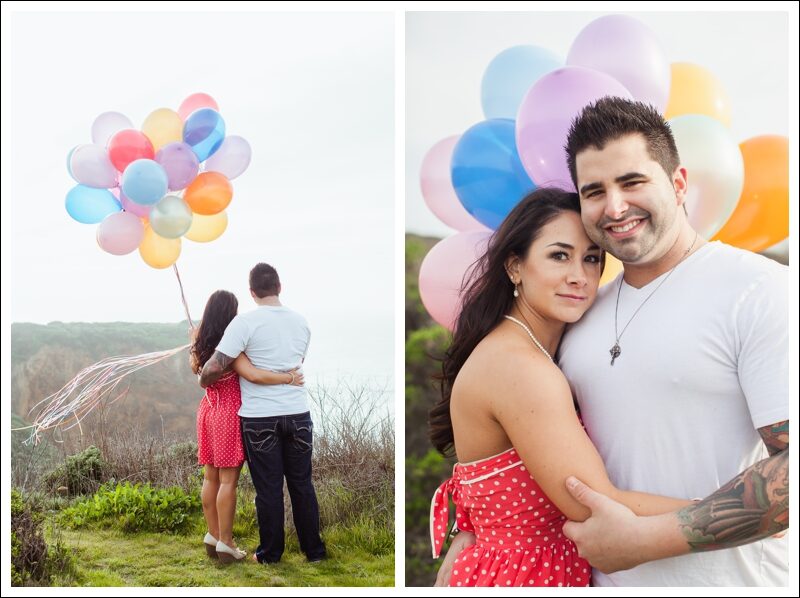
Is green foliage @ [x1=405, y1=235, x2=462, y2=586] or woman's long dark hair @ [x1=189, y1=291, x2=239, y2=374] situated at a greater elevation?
woman's long dark hair @ [x1=189, y1=291, x2=239, y2=374]

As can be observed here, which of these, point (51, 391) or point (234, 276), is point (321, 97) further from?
point (51, 391)

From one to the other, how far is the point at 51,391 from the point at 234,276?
2.54ft

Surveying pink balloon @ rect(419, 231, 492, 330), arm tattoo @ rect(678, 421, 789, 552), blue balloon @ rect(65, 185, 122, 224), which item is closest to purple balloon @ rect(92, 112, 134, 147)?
blue balloon @ rect(65, 185, 122, 224)

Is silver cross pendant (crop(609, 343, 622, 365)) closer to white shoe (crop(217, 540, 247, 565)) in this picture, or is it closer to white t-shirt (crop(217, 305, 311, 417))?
white t-shirt (crop(217, 305, 311, 417))

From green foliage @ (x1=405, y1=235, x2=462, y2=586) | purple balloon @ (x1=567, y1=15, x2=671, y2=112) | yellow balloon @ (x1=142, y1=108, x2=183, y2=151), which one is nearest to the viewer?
purple balloon @ (x1=567, y1=15, x2=671, y2=112)

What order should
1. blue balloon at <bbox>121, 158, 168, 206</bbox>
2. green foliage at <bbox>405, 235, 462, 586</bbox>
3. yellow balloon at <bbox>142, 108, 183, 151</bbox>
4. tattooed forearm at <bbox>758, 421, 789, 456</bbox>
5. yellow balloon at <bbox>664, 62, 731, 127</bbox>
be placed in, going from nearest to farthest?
1. tattooed forearm at <bbox>758, 421, 789, 456</bbox>
2. yellow balloon at <bbox>664, 62, 731, 127</bbox>
3. blue balloon at <bbox>121, 158, 168, 206</bbox>
4. yellow balloon at <bbox>142, 108, 183, 151</bbox>
5. green foliage at <bbox>405, 235, 462, 586</bbox>

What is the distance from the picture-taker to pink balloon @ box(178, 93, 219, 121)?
110 inches

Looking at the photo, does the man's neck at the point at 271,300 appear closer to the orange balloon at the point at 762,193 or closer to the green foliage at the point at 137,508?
the green foliage at the point at 137,508

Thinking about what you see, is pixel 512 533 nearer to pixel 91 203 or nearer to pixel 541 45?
pixel 541 45

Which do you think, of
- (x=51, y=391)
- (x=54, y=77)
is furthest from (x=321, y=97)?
(x=51, y=391)

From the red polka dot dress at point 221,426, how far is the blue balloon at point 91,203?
692 millimetres

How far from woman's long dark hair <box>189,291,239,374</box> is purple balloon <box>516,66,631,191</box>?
1161 millimetres

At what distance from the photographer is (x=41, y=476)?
2.90 m

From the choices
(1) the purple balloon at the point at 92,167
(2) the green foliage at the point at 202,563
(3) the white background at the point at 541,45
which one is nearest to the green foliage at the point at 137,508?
(2) the green foliage at the point at 202,563
